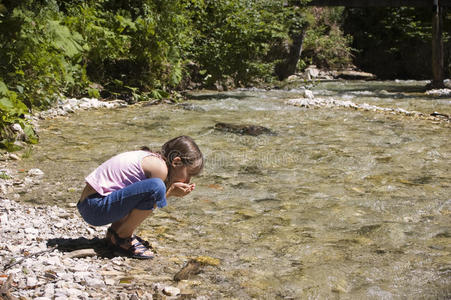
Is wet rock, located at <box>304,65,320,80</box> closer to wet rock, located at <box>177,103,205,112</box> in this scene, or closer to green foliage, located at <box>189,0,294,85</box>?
green foliage, located at <box>189,0,294,85</box>

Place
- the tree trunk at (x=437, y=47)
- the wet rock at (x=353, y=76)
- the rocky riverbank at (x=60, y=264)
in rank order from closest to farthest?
the rocky riverbank at (x=60, y=264) < the tree trunk at (x=437, y=47) < the wet rock at (x=353, y=76)

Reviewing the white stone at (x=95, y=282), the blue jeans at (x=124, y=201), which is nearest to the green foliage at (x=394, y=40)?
the blue jeans at (x=124, y=201)

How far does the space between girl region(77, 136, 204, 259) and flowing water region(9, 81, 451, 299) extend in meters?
0.36

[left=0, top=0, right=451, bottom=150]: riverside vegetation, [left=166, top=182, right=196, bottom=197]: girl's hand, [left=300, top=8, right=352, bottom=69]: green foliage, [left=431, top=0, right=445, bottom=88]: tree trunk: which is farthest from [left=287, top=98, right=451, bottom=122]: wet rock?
[left=300, top=8, right=352, bottom=69]: green foliage

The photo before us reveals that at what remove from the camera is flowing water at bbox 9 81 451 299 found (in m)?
2.80

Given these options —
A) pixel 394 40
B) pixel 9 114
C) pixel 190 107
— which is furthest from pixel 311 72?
pixel 9 114

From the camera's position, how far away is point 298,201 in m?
4.30

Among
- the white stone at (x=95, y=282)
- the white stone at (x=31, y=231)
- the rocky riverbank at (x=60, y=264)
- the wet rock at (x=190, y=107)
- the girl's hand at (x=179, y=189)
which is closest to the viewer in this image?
the rocky riverbank at (x=60, y=264)

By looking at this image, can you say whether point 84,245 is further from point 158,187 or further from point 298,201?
point 298,201

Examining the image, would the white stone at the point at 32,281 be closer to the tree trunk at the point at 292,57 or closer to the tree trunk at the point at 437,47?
the tree trunk at the point at 437,47

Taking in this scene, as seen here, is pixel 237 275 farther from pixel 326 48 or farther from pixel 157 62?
pixel 326 48

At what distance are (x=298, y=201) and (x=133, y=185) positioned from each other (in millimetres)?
1956

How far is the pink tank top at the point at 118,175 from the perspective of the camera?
9.61 feet

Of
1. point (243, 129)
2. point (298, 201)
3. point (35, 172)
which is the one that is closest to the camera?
point (298, 201)
